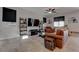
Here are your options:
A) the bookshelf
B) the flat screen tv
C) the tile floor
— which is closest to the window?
the tile floor

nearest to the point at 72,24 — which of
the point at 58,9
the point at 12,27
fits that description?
the point at 58,9

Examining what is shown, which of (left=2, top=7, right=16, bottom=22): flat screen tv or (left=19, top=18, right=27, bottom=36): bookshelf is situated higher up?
(left=2, top=7, right=16, bottom=22): flat screen tv

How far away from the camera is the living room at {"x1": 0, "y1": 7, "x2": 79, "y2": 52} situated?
187 cm

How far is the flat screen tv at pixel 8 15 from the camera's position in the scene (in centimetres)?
183

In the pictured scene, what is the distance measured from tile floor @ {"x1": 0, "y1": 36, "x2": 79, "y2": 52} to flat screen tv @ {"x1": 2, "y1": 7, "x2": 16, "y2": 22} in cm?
38

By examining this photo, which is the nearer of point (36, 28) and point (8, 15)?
point (8, 15)

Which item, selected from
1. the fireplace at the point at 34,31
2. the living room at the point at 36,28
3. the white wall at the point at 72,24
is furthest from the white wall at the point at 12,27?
the white wall at the point at 72,24

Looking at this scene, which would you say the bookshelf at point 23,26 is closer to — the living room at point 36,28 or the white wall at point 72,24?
the living room at point 36,28

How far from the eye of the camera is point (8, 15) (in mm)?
1855

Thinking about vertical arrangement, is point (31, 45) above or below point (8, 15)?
below

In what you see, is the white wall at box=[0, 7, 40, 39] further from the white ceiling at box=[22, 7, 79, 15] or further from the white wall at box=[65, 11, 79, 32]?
the white wall at box=[65, 11, 79, 32]

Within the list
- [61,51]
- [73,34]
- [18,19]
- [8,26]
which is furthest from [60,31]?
[8,26]

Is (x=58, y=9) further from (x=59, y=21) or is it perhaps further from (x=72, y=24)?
(x=72, y=24)

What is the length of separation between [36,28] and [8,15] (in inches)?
23.1
